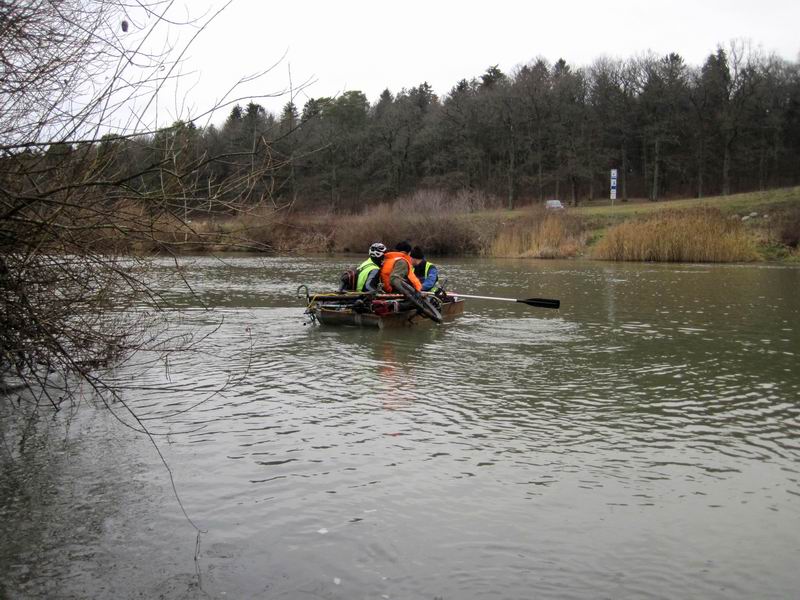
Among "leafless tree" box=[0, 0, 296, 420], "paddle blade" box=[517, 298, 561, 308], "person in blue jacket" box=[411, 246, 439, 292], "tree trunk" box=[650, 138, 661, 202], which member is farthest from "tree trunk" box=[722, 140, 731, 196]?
"leafless tree" box=[0, 0, 296, 420]

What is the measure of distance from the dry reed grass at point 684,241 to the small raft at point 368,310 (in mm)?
20855

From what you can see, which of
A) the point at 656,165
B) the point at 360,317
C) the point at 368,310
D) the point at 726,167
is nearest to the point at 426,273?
the point at 368,310

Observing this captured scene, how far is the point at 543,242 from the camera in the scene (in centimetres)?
3766

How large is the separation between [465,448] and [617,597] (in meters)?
2.68

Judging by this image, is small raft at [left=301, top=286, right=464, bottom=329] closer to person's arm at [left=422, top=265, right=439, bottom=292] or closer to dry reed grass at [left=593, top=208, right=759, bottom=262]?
person's arm at [left=422, top=265, right=439, bottom=292]

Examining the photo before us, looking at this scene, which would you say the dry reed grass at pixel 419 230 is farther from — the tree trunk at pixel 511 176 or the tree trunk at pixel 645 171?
the tree trunk at pixel 645 171

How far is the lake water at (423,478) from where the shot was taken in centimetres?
469

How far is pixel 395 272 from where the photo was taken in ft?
46.2

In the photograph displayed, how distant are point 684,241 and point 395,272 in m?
21.6

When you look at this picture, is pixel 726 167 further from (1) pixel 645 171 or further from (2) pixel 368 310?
(2) pixel 368 310

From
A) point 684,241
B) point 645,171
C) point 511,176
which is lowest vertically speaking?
point 684,241

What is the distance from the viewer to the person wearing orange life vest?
14.1 m

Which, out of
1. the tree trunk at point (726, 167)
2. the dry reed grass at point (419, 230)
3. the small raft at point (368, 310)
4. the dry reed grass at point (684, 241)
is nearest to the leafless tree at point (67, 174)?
the small raft at point (368, 310)

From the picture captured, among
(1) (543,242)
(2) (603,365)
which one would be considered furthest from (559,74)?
(2) (603,365)
